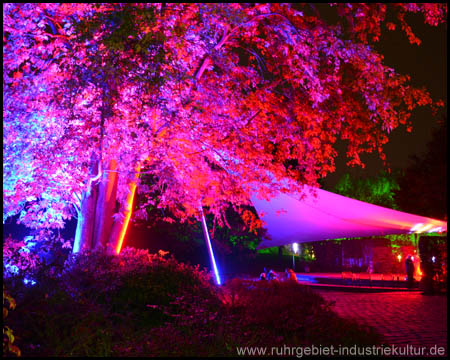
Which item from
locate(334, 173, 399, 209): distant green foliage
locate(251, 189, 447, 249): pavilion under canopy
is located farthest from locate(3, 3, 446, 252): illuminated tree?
locate(334, 173, 399, 209): distant green foliage

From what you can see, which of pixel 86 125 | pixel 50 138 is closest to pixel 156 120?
pixel 86 125

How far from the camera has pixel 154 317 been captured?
6.80 meters

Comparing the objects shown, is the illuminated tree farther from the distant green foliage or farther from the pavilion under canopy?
the distant green foliage

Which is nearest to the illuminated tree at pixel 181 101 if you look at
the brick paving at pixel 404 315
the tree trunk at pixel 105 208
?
the tree trunk at pixel 105 208

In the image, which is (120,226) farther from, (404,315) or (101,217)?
(404,315)

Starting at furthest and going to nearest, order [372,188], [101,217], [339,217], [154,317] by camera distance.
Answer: [372,188] → [339,217] → [101,217] → [154,317]

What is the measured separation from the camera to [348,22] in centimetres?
643

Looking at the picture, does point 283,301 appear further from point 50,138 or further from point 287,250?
point 287,250

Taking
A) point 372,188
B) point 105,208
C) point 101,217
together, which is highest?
point 372,188

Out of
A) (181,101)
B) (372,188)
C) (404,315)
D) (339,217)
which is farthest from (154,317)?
(372,188)

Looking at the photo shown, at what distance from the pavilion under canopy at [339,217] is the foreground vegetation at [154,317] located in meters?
4.56

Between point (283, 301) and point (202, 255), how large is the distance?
44.2 ft

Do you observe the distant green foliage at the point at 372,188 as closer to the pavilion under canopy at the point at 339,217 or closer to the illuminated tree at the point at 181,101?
the pavilion under canopy at the point at 339,217

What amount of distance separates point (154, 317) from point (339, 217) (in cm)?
660
